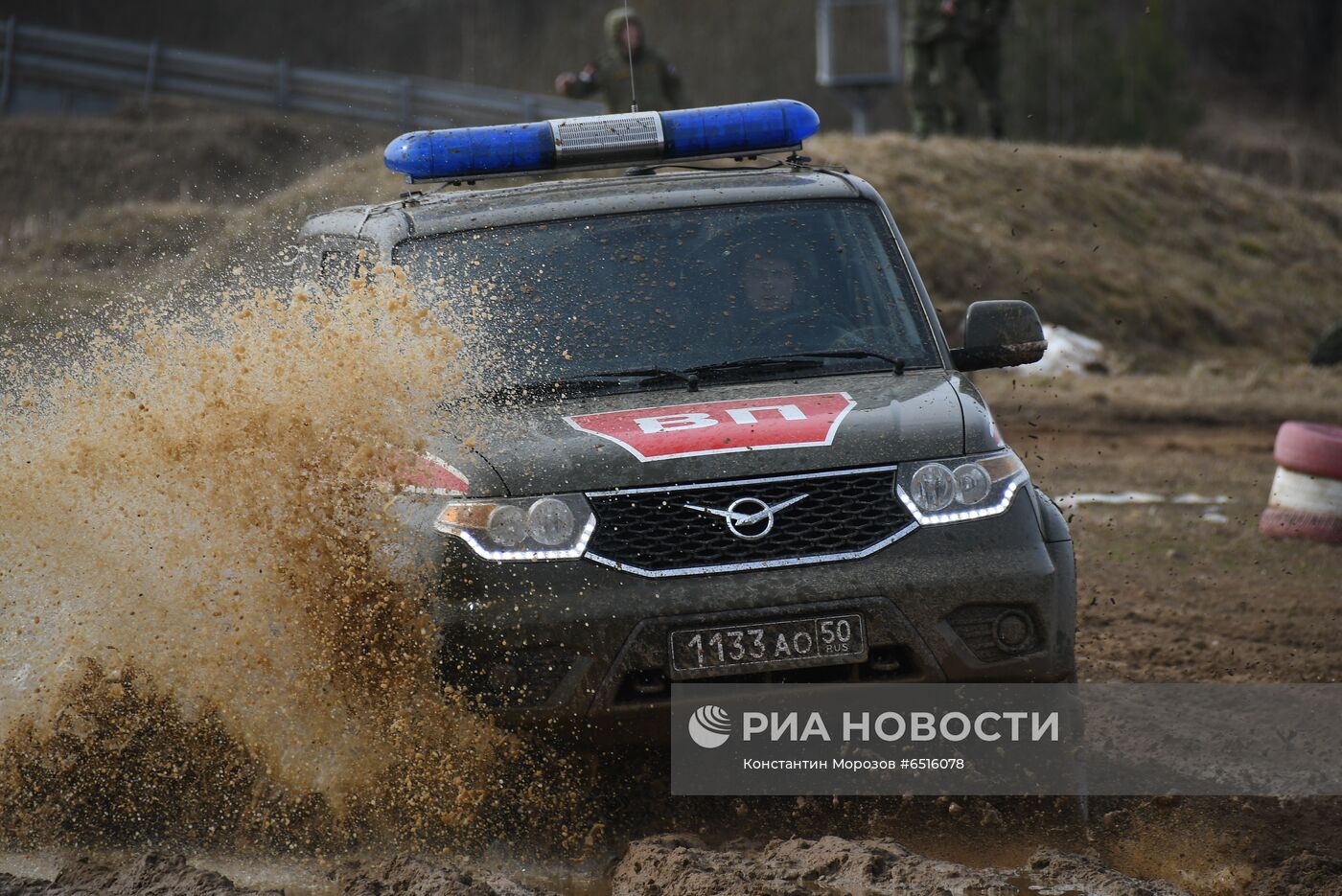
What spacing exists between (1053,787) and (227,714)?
2367 mm

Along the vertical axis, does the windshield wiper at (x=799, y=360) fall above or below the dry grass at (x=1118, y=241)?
above

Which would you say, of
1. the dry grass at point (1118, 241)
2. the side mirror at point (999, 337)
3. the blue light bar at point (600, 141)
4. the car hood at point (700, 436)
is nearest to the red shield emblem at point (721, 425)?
the car hood at point (700, 436)

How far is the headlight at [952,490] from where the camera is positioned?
181 inches

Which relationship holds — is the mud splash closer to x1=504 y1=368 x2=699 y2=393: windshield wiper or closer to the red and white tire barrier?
x1=504 y1=368 x2=699 y2=393: windshield wiper

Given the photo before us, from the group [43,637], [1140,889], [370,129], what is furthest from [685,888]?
[370,129]

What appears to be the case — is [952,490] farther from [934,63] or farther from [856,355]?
[934,63]

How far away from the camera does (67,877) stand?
4.42 meters

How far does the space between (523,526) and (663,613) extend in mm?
435

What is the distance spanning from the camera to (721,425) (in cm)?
465

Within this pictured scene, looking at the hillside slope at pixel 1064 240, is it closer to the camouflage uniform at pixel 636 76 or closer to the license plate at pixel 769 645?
the camouflage uniform at pixel 636 76

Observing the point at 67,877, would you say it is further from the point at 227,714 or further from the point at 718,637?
the point at 718,637

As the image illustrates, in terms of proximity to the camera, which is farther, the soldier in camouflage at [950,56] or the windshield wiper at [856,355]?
the soldier in camouflage at [950,56]

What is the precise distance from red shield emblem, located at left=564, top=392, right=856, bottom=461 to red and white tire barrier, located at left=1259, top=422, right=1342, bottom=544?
16.0ft

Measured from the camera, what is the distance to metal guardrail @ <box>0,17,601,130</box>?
2419cm
